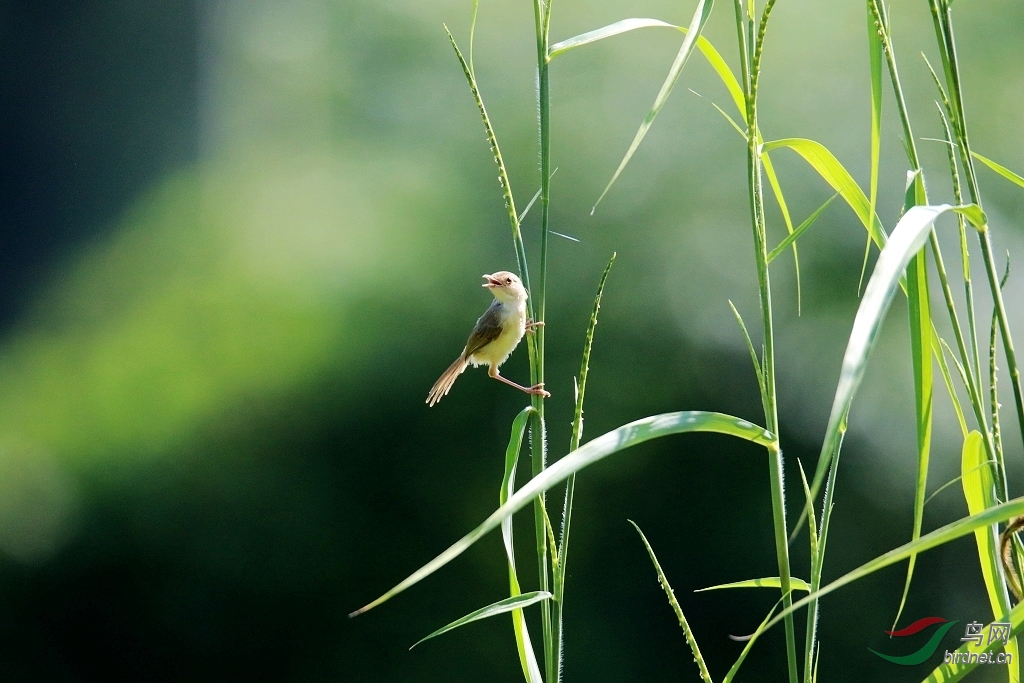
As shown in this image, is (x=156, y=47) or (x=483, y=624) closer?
(x=483, y=624)

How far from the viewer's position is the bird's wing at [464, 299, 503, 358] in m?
1.58

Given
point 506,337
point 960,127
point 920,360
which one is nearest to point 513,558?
point 920,360

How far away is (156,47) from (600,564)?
2.66m

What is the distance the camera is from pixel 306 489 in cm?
271

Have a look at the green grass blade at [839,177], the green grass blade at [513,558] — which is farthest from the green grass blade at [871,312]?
the green grass blade at [513,558]

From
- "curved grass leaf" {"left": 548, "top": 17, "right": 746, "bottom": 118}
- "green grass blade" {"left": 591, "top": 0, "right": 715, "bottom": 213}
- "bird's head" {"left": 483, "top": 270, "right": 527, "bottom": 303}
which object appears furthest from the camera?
"bird's head" {"left": 483, "top": 270, "right": 527, "bottom": 303}

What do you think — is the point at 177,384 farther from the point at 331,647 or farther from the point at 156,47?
the point at 156,47

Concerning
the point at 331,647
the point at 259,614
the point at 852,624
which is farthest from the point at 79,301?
the point at 852,624

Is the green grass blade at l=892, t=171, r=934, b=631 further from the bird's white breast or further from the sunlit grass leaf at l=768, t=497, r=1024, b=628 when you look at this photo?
the bird's white breast

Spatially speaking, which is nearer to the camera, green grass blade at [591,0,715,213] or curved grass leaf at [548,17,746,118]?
green grass blade at [591,0,715,213]

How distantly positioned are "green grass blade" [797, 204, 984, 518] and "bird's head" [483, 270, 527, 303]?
1.12m

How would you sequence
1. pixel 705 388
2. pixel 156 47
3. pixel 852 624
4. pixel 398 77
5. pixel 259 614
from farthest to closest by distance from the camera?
pixel 156 47 → pixel 398 77 → pixel 259 614 → pixel 705 388 → pixel 852 624

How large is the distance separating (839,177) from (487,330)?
1042mm

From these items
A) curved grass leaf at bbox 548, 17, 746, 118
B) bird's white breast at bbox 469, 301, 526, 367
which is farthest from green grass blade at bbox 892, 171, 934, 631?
bird's white breast at bbox 469, 301, 526, 367
